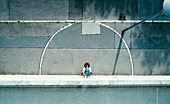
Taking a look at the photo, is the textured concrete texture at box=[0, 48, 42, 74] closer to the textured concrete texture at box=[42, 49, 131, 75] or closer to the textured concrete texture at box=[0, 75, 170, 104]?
the textured concrete texture at box=[42, 49, 131, 75]

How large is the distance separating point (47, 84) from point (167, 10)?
559cm

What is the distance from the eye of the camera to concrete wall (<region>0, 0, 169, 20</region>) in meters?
7.33

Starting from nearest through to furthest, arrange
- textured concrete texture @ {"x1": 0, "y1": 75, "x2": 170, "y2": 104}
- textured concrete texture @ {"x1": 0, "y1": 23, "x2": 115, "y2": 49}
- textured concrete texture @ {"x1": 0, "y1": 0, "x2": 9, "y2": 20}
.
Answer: textured concrete texture @ {"x1": 0, "y1": 75, "x2": 170, "y2": 104} < textured concrete texture @ {"x1": 0, "y1": 23, "x2": 115, "y2": 49} < textured concrete texture @ {"x1": 0, "y1": 0, "x2": 9, "y2": 20}

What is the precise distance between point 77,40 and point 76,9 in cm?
178

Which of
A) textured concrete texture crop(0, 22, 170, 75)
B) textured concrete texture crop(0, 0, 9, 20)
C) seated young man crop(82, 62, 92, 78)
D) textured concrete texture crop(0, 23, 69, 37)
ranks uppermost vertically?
textured concrete texture crop(0, 0, 9, 20)

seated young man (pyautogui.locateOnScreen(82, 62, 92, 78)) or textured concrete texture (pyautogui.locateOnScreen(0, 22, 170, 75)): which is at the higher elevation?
textured concrete texture (pyautogui.locateOnScreen(0, 22, 170, 75))

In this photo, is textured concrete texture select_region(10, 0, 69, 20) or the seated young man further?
textured concrete texture select_region(10, 0, 69, 20)

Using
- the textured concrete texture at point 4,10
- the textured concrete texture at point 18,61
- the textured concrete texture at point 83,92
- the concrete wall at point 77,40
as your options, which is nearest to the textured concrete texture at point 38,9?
the concrete wall at point 77,40

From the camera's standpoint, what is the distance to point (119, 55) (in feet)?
23.9

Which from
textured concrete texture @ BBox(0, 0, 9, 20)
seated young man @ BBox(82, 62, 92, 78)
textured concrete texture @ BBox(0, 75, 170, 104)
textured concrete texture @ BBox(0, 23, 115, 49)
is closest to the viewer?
textured concrete texture @ BBox(0, 75, 170, 104)

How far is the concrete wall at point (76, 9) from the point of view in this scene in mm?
7328

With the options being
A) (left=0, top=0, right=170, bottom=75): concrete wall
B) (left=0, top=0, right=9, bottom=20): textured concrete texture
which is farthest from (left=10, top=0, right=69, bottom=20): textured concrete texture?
(left=0, top=0, right=9, bottom=20): textured concrete texture

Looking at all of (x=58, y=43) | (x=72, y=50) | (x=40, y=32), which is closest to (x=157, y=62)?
(x=72, y=50)

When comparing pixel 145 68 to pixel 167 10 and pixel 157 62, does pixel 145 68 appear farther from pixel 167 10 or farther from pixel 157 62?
pixel 167 10
